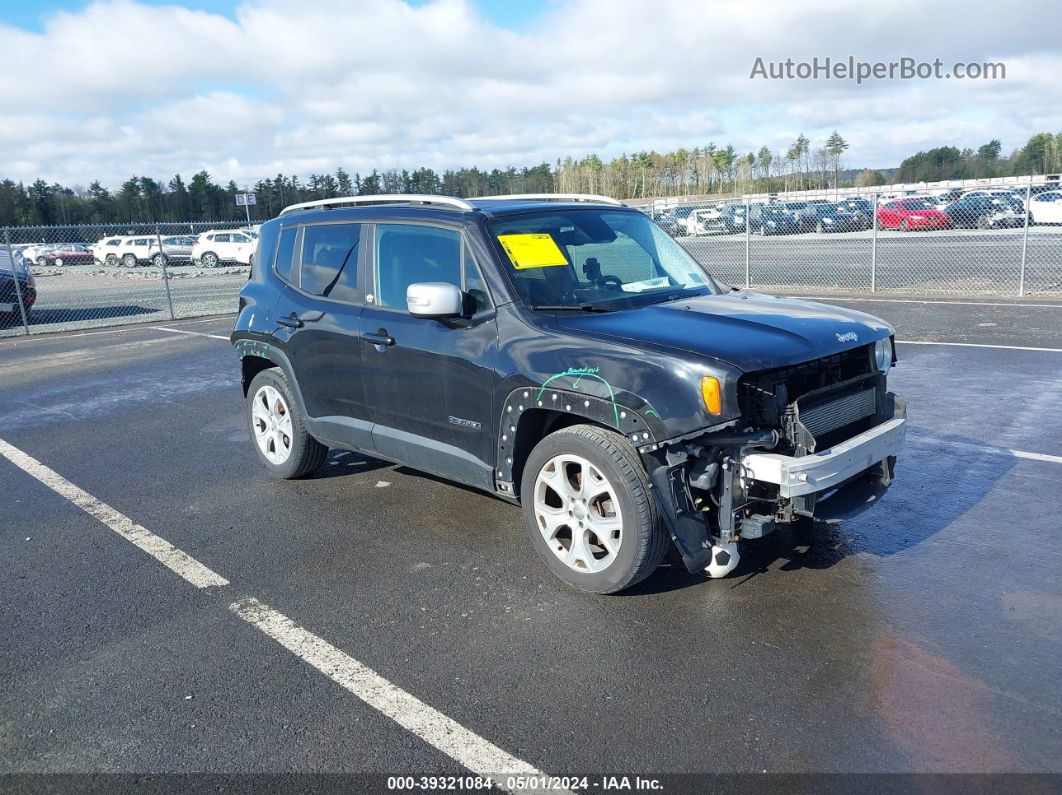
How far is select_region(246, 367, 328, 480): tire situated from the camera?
6.36 meters

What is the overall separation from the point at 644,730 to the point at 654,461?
4.02 ft

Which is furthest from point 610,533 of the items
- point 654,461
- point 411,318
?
point 411,318

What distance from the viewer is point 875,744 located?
3.19 m

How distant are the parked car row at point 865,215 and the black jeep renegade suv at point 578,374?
989 inches

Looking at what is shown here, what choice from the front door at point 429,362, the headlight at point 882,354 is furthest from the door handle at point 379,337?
the headlight at point 882,354

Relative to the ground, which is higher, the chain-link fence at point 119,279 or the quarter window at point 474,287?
the quarter window at point 474,287

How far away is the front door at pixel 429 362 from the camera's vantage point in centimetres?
491

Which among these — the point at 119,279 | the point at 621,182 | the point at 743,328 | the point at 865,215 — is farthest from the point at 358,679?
the point at 621,182

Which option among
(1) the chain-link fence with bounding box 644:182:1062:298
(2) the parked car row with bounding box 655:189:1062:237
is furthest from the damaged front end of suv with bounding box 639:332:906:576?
(2) the parked car row with bounding box 655:189:1062:237

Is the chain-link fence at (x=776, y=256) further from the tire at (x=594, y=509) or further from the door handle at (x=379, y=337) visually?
the tire at (x=594, y=509)

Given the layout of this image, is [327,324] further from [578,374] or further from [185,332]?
[185,332]

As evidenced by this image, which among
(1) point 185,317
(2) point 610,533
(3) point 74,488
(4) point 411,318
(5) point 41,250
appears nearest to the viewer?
(2) point 610,533

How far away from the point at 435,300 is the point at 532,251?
69cm

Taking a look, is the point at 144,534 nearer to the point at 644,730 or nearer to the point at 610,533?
the point at 610,533
